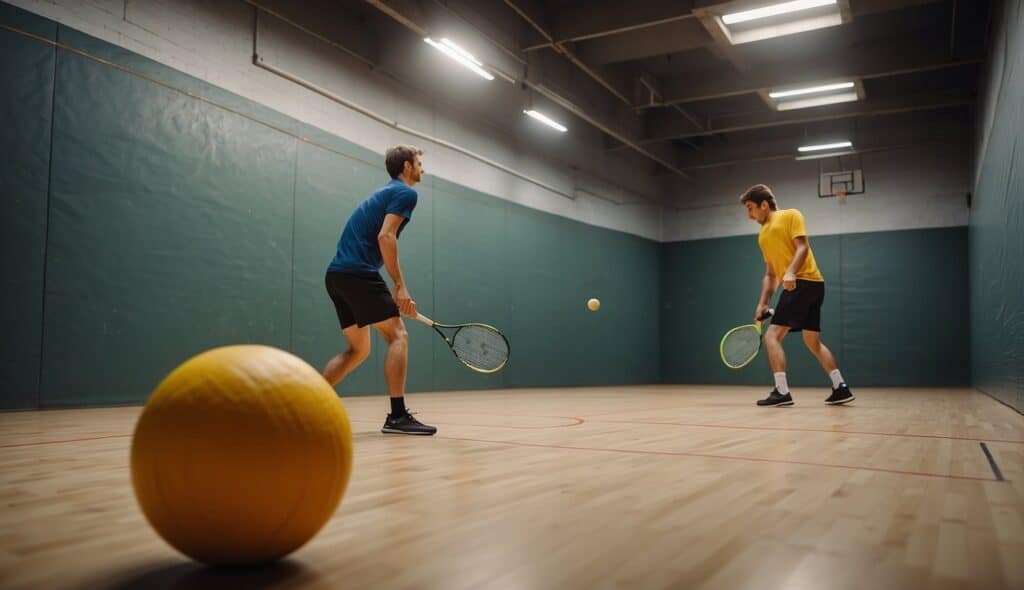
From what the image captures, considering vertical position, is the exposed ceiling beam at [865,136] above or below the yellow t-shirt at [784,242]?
above

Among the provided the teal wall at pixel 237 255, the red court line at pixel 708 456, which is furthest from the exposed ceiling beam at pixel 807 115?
the red court line at pixel 708 456

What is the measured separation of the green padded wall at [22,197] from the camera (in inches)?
195

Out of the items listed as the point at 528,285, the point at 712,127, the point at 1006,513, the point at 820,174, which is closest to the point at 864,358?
the point at 820,174

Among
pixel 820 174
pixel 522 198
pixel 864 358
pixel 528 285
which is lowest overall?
pixel 864 358

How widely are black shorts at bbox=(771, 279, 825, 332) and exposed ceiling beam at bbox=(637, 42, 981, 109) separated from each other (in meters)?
4.39

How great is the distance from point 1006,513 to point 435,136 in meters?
7.87

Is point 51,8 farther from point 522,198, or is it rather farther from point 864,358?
point 864,358

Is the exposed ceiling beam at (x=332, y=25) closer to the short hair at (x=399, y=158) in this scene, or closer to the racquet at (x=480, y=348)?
the short hair at (x=399, y=158)

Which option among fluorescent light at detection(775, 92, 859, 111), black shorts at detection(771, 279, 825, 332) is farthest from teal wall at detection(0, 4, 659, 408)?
fluorescent light at detection(775, 92, 859, 111)

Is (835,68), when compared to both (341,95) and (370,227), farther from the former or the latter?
(370,227)

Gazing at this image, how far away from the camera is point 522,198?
1062cm

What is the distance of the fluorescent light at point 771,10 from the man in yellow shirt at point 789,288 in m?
2.15

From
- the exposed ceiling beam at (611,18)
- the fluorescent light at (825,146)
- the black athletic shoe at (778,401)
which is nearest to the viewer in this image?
the black athletic shoe at (778,401)

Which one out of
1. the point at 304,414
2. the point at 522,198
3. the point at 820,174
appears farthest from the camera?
the point at 820,174
